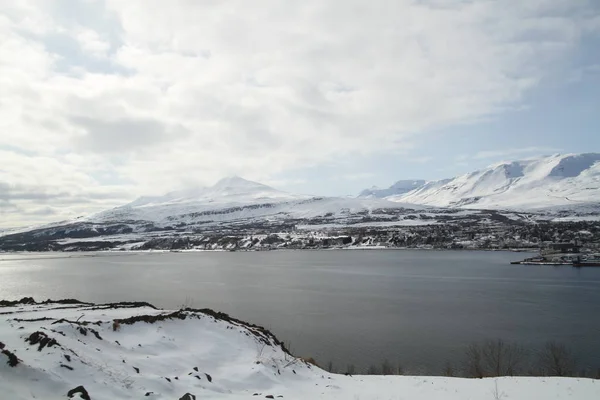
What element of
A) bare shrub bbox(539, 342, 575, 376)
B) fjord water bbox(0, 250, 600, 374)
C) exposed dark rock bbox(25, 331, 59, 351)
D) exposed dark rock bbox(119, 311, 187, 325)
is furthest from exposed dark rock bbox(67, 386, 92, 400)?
bare shrub bbox(539, 342, 575, 376)

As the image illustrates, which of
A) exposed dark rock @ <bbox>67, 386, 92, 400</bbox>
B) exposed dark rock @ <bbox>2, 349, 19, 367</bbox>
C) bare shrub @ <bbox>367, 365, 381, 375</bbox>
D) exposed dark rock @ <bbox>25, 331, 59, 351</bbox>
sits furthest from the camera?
bare shrub @ <bbox>367, 365, 381, 375</bbox>

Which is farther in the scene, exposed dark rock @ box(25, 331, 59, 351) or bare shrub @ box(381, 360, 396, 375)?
bare shrub @ box(381, 360, 396, 375)

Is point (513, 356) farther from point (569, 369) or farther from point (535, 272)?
point (535, 272)

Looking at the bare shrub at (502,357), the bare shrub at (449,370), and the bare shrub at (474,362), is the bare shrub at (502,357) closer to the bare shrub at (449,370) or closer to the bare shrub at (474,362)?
the bare shrub at (474,362)

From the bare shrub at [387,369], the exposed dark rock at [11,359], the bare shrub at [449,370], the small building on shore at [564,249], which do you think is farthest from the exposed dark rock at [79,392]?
the small building on shore at [564,249]

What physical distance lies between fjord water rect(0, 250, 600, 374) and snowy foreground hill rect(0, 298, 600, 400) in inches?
343

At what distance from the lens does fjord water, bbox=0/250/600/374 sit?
27578mm

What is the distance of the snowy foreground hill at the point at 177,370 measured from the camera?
32.6ft

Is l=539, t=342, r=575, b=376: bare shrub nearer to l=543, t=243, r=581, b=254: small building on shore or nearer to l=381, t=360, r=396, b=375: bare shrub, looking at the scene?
l=381, t=360, r=396, b=375: bare shrub

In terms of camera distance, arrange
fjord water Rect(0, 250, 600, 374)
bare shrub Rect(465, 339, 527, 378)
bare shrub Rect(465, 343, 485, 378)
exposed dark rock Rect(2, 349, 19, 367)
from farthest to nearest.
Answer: fjord water Rect(0, 250, 600, 374)
bare shrub Rect(465, 339, 527, 378)
bare shrub Rect(465, 343, 485, 378)
exposed dark rock Rect(2, 349, 19, 367)

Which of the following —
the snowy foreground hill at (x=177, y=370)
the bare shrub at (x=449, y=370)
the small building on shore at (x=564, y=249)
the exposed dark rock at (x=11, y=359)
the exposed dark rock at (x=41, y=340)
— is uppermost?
the exposed dark rock at (x=11, y=359)

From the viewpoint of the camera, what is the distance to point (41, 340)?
1126 centimetres

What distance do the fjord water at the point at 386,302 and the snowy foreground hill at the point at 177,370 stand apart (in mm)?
8721

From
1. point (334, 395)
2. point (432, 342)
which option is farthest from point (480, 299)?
point (334, 395)
